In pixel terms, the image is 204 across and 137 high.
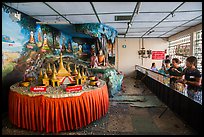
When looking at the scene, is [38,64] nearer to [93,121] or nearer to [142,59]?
[93,121]

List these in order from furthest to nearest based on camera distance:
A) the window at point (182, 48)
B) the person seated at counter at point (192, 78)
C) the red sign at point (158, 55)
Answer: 1. the red sign at point (158, 55)
2. the window at point (182, 48)
3. the person seated at counter at point (192, 78)

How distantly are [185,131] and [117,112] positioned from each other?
5.21 feet

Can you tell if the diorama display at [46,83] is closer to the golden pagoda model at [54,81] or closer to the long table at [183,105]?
the golden pagoda model at [54,81]

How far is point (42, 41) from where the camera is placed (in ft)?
16.8

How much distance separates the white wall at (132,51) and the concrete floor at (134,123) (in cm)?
553

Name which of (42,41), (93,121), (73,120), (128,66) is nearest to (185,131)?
(93,121)

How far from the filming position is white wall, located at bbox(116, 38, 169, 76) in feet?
31.7

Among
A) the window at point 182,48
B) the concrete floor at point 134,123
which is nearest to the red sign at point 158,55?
the window at point 182,48

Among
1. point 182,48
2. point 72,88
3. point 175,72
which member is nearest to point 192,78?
point 175,72

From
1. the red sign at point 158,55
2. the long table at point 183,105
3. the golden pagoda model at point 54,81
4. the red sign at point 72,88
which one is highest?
the red sign at point 158,55

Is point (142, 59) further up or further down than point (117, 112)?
further up

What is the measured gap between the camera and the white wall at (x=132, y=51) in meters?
9.68

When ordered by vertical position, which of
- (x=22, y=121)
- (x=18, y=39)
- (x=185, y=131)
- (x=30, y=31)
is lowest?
(x=185, y=131)

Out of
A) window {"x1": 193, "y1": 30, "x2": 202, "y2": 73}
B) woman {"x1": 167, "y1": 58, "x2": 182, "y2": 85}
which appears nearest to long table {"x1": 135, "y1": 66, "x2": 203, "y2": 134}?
woman {"x1": 167, "y1": 58, "x2": 182, "y2": 85}
